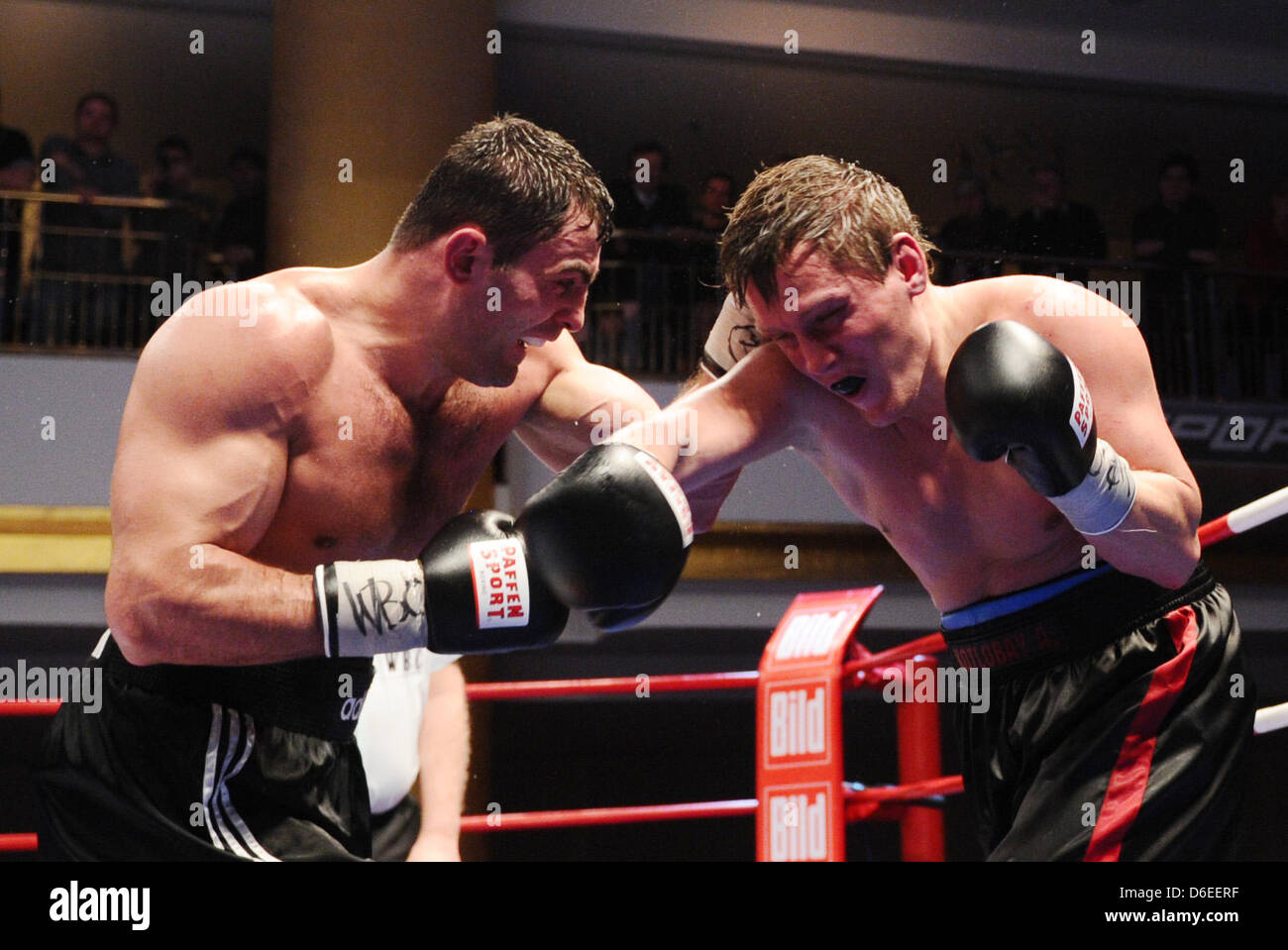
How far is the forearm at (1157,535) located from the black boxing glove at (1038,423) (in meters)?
0.03

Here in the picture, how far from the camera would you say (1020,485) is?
1.43 metres

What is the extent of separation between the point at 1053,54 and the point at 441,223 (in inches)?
154

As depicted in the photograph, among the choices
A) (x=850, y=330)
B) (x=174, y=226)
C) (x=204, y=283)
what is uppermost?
(x=174, y=226)

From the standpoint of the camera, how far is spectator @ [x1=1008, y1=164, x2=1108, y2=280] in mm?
3701

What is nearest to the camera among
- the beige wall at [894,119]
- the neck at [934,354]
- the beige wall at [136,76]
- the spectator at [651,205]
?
the neck at [934,354]

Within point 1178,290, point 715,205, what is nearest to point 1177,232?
point 1178,290

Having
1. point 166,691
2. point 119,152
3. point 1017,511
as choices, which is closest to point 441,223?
point 166,691

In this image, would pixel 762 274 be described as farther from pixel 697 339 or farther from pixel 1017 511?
pixel 697 339

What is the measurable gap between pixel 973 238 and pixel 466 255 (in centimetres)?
260

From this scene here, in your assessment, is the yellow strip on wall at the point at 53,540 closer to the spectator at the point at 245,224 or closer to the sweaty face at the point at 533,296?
the spectator at the point at 245,224

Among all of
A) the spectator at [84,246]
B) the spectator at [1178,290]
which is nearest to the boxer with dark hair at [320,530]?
the spectator at [84,246]

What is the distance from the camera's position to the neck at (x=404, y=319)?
1.46 metres

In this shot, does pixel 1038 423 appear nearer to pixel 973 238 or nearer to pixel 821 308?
pixel 821 308

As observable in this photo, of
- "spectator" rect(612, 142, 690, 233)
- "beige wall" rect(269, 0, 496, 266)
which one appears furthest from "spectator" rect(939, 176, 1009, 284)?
"beige wall" rect(269, 0, 496, 266)
